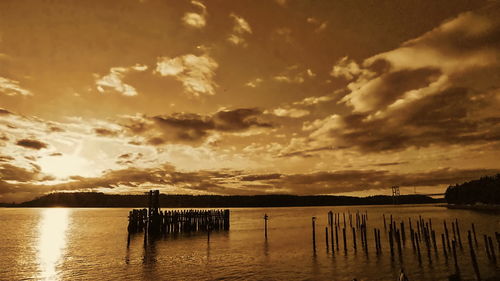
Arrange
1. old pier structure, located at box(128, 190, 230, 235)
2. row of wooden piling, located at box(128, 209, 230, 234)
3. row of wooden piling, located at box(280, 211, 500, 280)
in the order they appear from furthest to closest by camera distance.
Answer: row of wooden piling, located at box(128, 209, 230, 234) < old pier structure, located at box(128, 190, 230, 235) < row of wooden piling, located at box(280, 211, 500, 280)

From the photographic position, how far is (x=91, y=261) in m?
30.5

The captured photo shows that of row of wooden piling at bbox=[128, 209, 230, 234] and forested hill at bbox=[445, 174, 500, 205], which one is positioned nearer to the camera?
row of wooden piling at bbox=[128, 209, 230, 234]

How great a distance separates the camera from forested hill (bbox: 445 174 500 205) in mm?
133125

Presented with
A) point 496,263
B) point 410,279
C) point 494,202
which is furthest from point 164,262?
point 494,202

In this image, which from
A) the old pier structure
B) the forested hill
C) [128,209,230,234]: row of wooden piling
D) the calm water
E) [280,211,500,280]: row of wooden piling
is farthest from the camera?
the forested hill

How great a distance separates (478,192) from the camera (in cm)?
14650

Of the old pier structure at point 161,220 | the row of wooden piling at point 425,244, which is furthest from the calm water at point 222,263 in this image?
the old pier structure at point 161,220

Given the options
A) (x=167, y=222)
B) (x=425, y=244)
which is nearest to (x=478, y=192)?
(x=425, y=244)

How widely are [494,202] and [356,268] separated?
140 meters

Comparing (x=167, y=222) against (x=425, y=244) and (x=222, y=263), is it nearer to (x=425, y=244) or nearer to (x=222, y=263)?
(x=222, y=263)

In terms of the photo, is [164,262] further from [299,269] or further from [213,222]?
[213,222]

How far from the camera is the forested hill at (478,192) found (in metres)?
133

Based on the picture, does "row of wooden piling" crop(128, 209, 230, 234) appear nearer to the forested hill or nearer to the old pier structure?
the old pier structure

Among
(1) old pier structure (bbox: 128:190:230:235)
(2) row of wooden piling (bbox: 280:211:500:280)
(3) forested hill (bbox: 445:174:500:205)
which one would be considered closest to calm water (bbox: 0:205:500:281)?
(2) row of wooden piling (bbox: 280:211:500:280)
